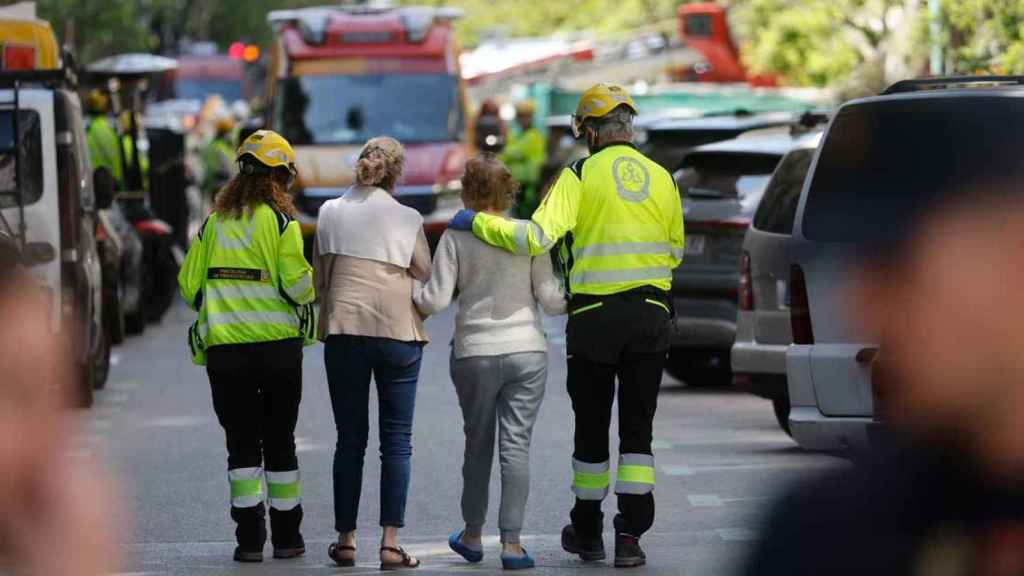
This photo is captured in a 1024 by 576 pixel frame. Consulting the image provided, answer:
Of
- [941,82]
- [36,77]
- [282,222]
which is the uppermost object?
[941,82]

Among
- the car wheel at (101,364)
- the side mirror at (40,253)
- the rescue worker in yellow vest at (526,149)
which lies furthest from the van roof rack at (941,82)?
the rescue worker in yellow vest at (526,149)

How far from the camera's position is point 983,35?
813 inches

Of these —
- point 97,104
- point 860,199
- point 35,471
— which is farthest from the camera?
point 97,104

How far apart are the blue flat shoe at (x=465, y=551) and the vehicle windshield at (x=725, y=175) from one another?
615cm

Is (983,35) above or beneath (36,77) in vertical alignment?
beneath

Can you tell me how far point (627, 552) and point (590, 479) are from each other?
30 centimetres

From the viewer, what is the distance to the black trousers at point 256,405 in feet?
28.2

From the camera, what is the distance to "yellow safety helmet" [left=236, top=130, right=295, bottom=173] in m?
8.72

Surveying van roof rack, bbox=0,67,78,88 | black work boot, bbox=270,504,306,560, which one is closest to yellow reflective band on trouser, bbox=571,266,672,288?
black work boot, bbox=270,504,306,560

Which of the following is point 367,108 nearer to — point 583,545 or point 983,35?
point 983,35

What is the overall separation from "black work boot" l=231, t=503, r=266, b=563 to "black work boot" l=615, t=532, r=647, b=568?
1.35m

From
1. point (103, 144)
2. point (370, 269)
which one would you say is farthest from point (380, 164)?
point (103, 144)

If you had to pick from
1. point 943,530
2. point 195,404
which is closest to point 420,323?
point 943,530

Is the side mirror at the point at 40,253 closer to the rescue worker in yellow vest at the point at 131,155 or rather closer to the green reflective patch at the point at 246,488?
the green reflective patch at the point at 246,488
